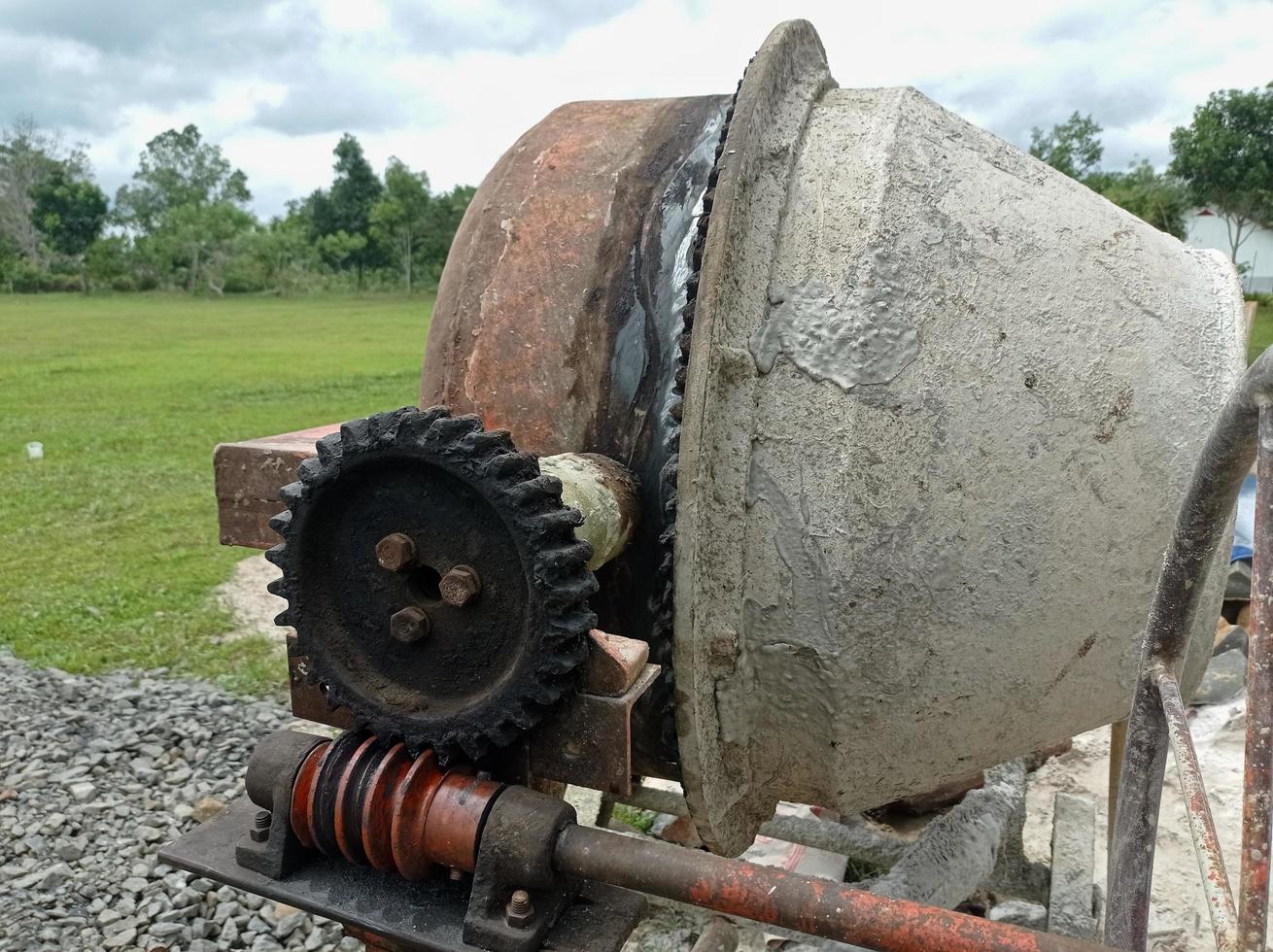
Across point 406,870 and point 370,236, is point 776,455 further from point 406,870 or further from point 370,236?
point 370,236

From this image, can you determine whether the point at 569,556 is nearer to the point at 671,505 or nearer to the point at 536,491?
the point at 536,491

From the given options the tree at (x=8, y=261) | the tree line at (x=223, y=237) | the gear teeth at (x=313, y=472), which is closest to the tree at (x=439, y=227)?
the tree line at (x=223, y=237)

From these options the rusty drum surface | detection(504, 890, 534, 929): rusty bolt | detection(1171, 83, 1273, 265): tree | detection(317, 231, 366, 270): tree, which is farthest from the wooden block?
detection(317, 231, 366, 270): tree

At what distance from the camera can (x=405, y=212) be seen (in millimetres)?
42969

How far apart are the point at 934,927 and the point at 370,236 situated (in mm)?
49766

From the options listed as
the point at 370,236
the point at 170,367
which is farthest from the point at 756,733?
the point at 370,236

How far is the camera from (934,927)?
52.8 inches

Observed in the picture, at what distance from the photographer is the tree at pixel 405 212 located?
4278 cm

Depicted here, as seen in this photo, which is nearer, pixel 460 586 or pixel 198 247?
pixel 460 586

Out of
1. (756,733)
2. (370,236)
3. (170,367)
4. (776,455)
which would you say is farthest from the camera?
(370,236)

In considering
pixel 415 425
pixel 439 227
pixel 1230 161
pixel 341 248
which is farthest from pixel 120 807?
pixel 341 248

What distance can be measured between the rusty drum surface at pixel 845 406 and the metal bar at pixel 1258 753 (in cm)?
58

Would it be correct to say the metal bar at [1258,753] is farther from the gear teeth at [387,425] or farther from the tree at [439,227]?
the tree at [439,227]

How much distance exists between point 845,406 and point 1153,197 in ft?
54.8
